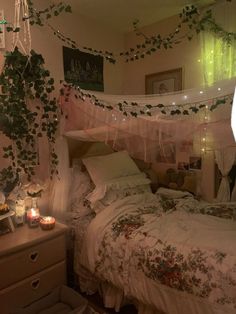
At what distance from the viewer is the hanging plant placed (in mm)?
1979

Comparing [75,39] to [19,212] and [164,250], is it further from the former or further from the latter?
[164,250]

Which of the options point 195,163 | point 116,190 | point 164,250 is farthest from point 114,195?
A: point 195,163

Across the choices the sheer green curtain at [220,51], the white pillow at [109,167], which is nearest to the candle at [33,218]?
the white pillow at [109,167]

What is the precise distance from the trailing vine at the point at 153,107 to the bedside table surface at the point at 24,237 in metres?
1.00

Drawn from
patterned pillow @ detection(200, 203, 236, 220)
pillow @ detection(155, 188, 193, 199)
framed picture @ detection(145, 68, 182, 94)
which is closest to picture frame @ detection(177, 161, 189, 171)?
pillow @ detection(155, 188, 193, 199)

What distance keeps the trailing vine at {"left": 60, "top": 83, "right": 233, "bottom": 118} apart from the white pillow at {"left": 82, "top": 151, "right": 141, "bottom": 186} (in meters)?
0.68

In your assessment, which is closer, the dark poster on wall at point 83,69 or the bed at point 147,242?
the bed at point 147,242

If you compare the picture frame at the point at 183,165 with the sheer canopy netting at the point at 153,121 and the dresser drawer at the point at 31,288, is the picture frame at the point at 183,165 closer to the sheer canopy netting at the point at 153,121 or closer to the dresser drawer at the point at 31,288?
the sheer canopy netting at the point at 153,121

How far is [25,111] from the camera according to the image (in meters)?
2.09

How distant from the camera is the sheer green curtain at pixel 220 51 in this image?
2.36 metres

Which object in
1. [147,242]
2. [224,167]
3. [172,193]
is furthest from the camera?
[172,193]

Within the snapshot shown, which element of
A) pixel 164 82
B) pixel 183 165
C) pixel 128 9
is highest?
pixel 128 9

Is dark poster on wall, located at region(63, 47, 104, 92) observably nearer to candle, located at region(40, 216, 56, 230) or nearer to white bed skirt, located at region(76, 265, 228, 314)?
candle, located at region(40, 216, 56, 230)

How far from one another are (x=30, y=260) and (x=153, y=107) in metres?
1.33
